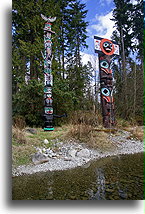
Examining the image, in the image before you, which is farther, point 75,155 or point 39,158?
point 75,155

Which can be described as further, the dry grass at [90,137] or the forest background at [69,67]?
the forest background at [69,67]

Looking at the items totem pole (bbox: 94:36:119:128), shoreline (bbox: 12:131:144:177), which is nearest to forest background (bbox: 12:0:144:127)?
totem pole (bbox: 94:36:119:128)

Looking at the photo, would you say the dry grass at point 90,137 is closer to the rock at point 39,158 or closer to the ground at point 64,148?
the ground at point 64,148

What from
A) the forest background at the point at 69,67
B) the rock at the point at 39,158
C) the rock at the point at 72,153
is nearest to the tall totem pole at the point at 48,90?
the forest background at the point at 69,67

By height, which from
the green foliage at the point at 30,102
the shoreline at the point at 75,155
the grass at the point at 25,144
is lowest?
the shoreline at the point at 75,155

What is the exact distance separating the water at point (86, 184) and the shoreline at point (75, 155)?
18 cm

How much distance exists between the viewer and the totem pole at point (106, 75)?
5205 mm

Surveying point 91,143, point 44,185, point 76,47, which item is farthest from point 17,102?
point 76,47

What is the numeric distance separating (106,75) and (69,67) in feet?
14.3

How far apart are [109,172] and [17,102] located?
12.9 feet

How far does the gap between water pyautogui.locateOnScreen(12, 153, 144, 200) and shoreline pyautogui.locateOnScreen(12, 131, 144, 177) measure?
0.59ft

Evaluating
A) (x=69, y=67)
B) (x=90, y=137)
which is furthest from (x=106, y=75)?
(x=69, y=67)

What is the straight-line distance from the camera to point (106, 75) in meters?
5.48

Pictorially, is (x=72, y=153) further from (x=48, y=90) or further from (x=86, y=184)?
(x=48, y=90)
